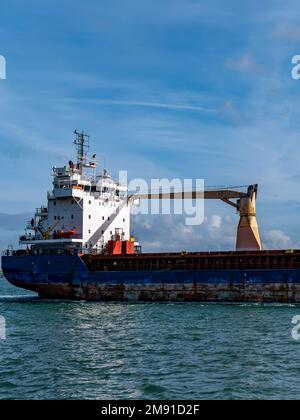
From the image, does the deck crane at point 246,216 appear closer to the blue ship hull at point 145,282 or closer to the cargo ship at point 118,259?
the cargo ship at point 118,259

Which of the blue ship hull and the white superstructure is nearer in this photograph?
the blue ship hull

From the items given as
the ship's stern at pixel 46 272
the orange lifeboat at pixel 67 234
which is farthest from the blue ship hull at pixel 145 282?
the orange lifeboat at pixel 67 234

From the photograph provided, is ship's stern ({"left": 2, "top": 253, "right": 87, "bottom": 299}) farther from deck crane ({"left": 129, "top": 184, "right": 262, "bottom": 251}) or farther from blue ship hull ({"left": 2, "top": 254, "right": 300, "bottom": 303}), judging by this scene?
deck crane ({"left": 129, "top": 184, "right": 262, "bottom": 251})

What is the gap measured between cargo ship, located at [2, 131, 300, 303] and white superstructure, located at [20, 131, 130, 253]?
7cm

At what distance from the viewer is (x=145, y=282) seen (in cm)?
3591

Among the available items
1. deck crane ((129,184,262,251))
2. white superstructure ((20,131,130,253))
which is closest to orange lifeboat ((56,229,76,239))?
white superstructure ((20,131,130,253))

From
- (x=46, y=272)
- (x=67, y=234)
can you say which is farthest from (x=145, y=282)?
(x=46, y=272)

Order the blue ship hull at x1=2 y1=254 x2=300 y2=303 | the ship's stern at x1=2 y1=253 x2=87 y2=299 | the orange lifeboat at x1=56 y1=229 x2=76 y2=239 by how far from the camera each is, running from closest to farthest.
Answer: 1. the blue ship hull at x1=2 y1=254 x2=300 y2=303
2. the ship's stern at x1=2 y1=253 x2=87 y2=299
3. the orange lifeboat at x1=56 y1=229 x2=76 y2=239

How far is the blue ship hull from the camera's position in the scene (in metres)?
32.4

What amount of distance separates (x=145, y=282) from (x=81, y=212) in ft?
25.5

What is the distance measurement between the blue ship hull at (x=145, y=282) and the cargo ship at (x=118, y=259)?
0.19ft

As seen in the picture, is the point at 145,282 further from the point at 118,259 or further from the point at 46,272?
the point at 46,272

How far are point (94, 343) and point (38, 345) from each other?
2.02m

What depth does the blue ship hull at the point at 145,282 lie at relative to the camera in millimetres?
32406
